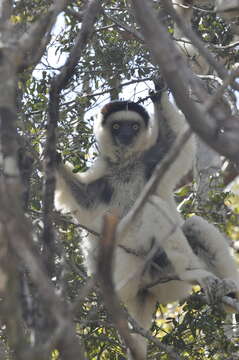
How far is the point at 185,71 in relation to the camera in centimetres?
355

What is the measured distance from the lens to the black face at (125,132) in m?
6.99

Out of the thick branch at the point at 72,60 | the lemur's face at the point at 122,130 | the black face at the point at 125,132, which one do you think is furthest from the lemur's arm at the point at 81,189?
the thick branch at the point at 72,60

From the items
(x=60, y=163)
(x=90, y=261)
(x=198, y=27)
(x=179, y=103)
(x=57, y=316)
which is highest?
(x=198, y=27)

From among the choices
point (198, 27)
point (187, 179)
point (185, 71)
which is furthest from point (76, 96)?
point (187, 179)

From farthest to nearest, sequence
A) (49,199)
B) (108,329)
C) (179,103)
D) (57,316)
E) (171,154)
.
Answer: (108,329)
(49,199)
(179,103)
(171,154)
(57,316)

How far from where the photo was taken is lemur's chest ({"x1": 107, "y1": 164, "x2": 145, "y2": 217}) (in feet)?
22.3

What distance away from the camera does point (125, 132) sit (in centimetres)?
700

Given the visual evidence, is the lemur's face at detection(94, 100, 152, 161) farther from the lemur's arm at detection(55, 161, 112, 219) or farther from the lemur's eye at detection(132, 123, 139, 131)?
the lemur's arm at detection(55, 161, 112, 219)

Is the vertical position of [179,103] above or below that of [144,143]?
below

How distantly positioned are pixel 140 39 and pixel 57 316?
14.3 ft

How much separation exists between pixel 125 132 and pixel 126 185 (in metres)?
0.58

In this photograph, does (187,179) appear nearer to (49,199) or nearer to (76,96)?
(76,96)

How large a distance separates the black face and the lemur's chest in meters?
0.29

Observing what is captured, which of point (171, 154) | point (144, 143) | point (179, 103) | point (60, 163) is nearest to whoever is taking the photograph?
point (171, 154)
